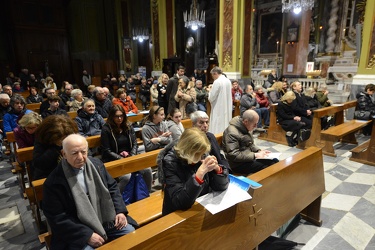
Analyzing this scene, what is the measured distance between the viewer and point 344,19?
12383 mm

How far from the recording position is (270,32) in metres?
15.8

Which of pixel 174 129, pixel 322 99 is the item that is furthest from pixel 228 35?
pixel 174 129

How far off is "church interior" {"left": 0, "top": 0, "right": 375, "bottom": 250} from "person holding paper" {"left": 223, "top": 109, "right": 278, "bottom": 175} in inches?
31.4

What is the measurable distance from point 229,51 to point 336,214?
22.9 feet

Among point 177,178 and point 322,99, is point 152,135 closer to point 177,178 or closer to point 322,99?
point 177,178

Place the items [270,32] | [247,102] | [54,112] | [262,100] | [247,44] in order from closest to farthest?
1. [54,112]
2. [247,102]
3. [262,100]
4. [247,44]
5. [270,32]

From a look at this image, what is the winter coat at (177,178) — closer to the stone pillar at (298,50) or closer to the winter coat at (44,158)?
the winter coat at (44,158)

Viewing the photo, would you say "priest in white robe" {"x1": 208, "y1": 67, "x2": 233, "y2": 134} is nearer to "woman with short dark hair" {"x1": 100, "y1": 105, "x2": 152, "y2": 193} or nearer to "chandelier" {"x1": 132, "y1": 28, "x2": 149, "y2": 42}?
"woman with short dark hair" {"x1": 100, "y1": 105, "x2": 152, "y2": 193}

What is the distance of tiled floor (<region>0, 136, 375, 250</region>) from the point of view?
2.53 m

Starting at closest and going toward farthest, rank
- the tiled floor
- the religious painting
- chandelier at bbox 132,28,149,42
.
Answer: the tiled floor, chandelier at bbox 132,28,149,42, the religious painting

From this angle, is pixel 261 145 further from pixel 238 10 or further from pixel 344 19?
pixel 344 19

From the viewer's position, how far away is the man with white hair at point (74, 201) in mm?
1671

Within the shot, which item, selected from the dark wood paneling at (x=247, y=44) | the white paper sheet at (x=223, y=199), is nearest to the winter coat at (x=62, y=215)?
the white paper sheet at (x=223, y=199)

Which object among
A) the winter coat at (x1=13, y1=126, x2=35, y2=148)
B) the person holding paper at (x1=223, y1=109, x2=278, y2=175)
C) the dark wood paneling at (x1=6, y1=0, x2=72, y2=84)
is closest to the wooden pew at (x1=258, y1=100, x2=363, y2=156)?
the person holding paper at (x1=223, y1=109, x2=278, y2=175)
